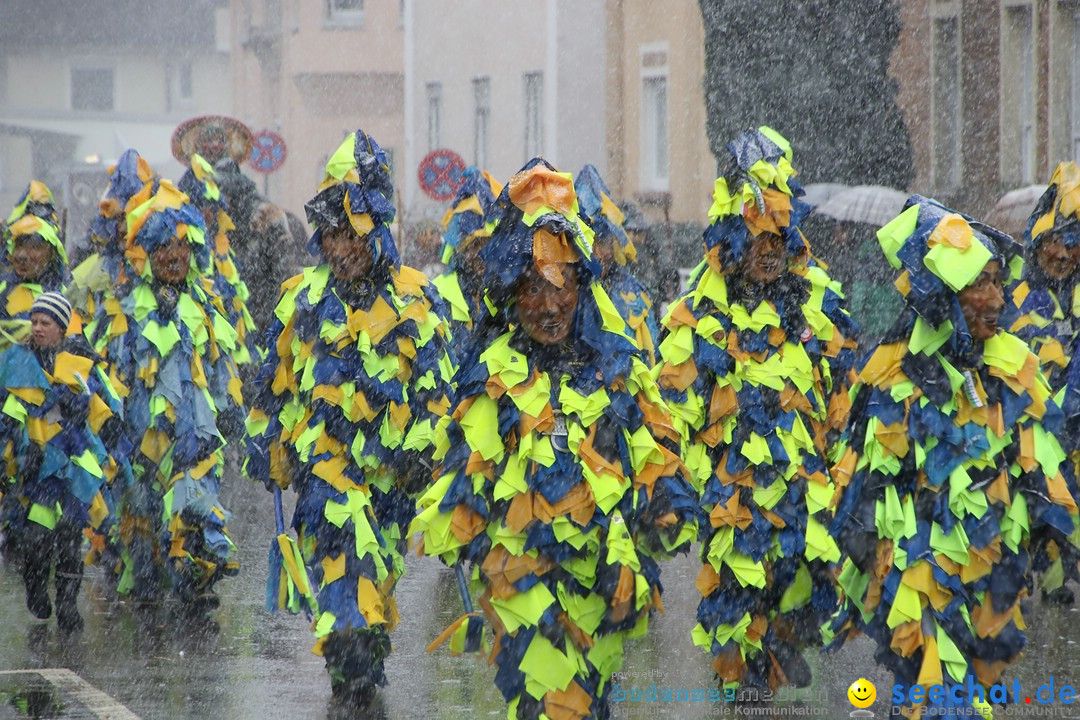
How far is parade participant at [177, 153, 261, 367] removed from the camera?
12.2 metres

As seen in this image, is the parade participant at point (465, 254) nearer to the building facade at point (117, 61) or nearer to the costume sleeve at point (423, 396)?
the costume sleeve at point (423, 396)

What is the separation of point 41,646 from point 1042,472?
5035 millimetres

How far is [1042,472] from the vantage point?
584 centimetres

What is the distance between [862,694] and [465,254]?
14.8 ft

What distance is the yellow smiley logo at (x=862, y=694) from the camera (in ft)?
22.9

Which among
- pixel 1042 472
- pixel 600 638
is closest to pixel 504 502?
pixel 600 638

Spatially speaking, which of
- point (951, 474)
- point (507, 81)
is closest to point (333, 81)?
point (507, 81)

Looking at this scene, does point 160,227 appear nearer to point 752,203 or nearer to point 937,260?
point 752,203

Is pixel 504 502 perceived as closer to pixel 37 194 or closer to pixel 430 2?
pixel 37 194

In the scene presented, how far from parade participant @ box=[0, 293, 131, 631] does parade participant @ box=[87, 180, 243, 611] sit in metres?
0.50

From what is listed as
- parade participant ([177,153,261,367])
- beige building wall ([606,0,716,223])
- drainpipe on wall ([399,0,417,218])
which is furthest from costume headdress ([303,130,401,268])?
drainpipe on wall ([399,0,417,218])

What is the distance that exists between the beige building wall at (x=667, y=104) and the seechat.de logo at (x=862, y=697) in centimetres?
1725

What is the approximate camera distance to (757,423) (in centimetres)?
718

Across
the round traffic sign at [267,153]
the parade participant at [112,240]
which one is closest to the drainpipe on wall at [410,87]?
the round traffic sign at [267,153]
